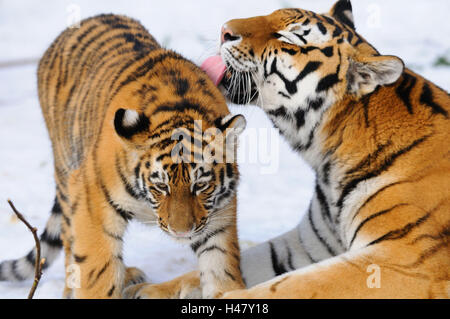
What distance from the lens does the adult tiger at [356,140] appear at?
5.53 ft

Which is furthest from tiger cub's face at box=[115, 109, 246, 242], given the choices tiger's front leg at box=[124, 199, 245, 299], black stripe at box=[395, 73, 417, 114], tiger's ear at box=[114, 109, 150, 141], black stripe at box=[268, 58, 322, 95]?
black stripe at box=[395, 73, 417, 114]

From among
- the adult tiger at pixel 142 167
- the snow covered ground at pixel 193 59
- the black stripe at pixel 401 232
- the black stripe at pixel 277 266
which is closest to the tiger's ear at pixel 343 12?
the snow covered ground at pixel 193 59

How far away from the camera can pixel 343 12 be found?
2.11 metres

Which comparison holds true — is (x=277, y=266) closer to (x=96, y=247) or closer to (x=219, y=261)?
(x=219, y=261)

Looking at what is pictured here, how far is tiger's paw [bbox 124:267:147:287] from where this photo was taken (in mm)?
2338

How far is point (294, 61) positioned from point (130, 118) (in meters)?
0.51

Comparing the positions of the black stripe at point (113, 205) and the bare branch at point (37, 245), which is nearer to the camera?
the bare branch at point (37, 245)

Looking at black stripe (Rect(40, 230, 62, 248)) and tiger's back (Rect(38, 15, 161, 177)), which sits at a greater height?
tiger's back (Rect(38, 15, 161, 177))

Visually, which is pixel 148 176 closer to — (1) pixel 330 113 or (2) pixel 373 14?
(1) pixel 330 113

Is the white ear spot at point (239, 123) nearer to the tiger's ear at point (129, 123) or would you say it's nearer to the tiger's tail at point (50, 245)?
the tiger's ear at point (129, 123)

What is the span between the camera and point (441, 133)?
1.86 metres

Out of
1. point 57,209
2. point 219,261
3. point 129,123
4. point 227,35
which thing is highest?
point 227,35

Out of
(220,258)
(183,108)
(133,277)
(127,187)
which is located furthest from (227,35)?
(133,277)

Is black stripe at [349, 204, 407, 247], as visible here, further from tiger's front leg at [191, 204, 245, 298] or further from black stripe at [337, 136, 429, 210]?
tiger's front leg at [191, 204, 245, 298]
